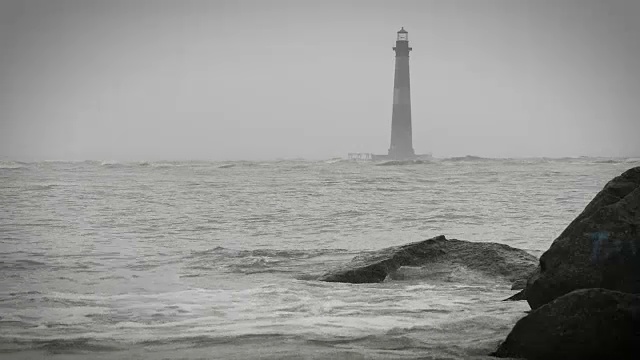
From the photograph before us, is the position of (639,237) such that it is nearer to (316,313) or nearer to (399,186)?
(316,313)

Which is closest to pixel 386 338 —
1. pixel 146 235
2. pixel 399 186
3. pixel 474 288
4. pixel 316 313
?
pixel 316 313

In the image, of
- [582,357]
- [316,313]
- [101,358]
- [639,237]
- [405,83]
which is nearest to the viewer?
[582,357]

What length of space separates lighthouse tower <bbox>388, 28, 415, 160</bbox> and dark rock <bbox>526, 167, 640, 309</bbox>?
55.1 meters

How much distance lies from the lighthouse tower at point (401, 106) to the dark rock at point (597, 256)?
181 ft

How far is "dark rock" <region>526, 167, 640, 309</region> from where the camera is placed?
415cm

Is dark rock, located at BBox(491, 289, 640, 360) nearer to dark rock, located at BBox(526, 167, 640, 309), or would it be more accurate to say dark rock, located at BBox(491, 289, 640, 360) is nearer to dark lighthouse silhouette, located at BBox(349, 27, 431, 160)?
dark rock, located at BBox(526, 167, 640, 309)

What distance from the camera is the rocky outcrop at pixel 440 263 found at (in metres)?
6.71

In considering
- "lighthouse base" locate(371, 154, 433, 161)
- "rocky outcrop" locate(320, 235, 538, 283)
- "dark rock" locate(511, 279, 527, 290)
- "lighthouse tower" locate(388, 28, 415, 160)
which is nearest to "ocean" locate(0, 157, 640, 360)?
"dark rock" locate(511, 279, 527, 290)

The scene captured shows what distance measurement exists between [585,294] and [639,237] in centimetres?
74

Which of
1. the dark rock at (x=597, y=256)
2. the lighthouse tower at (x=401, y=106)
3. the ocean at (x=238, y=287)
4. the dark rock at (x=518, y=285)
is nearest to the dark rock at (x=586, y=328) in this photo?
the ocean at (x=238, y=287)

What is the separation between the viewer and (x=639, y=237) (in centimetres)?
414

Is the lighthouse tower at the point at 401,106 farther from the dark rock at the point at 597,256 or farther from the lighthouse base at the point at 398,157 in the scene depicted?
the dark rock at the point at 597,256

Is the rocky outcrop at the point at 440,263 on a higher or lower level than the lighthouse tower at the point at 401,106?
lower

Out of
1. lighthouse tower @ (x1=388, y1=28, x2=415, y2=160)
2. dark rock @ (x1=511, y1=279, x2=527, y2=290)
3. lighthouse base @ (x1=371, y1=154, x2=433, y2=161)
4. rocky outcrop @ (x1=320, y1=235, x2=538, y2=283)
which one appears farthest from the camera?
lighthouse base @ (x1=371, y1=154, x2=433, y2=161)
